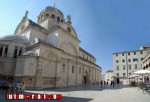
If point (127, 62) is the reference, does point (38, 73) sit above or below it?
below

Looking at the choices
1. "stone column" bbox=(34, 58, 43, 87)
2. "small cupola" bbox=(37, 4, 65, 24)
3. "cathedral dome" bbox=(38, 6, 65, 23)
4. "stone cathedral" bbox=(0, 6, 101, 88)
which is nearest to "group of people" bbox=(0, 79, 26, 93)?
"stone cathedral" bbox=(0, 6, 101, 88)

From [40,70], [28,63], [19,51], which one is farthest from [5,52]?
[40,70]

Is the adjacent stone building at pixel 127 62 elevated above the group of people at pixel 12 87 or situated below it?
above

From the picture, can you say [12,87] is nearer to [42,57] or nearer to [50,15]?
[42,57]

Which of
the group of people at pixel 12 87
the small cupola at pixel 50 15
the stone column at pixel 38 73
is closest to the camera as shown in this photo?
the group of people at pixel 12 87

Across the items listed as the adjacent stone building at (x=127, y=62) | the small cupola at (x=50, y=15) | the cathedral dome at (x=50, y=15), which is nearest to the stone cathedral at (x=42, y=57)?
the small cupola at (x=50, y=15)

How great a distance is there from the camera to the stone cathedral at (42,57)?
18.1m

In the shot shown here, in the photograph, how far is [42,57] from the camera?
62.4 ft

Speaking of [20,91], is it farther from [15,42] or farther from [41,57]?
[15,42]

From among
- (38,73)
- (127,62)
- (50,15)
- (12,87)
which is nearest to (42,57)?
(38,73)

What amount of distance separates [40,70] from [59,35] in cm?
906

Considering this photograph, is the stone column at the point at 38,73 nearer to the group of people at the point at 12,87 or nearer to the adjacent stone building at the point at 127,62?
the group of people at the point at 12,87

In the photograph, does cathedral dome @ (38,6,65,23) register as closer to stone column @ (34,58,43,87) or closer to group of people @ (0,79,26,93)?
stone column @ (34,58,43,87)

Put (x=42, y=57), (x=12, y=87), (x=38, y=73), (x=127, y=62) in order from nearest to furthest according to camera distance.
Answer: (x=12, y=87) → (x=38, y=73) → (x=42, y=57) → (x=127, y=62)
